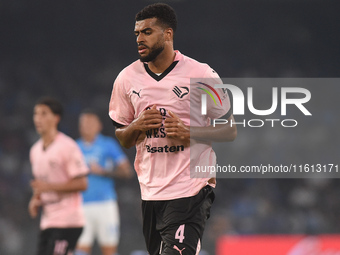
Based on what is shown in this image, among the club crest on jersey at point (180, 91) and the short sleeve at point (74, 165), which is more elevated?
the club crest on jersey at point (180, 91)

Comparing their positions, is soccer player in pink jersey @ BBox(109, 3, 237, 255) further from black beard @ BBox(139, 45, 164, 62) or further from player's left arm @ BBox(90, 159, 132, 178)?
player's left arm @ BBox(90, 159, 132, 178)

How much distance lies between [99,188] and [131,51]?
17.8ft

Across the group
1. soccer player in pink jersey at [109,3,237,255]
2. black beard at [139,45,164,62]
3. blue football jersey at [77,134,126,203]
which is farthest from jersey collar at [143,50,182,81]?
blue football jersey at [77,134,126,203]

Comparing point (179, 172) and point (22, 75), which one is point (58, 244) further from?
point (22, 75)

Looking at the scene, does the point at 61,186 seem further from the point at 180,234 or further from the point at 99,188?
the point at 99,188

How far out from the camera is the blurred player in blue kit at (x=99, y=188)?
8.79m

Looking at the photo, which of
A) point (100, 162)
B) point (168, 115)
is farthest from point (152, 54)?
point (100, 162)

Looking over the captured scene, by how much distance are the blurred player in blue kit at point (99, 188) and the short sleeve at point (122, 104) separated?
4.54m

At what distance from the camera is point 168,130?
3.88 m

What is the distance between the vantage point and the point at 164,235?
12.8 feet

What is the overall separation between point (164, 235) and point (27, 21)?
10.8 m

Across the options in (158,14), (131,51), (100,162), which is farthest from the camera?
(131,51)

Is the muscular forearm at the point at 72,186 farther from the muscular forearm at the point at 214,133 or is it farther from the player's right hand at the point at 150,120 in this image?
the muscular forearm at the point at 214,133

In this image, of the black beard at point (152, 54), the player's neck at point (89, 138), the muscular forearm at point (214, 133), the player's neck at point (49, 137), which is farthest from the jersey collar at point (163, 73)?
the player's neck at point (89, 138)
